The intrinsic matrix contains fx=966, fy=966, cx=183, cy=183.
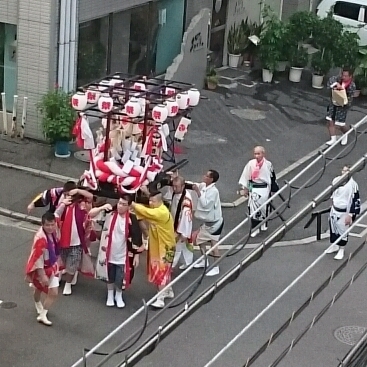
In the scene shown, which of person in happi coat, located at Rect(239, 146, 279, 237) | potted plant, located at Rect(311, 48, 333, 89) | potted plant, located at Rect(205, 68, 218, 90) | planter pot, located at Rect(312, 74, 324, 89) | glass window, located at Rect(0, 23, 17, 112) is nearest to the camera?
person in happi coat, located at Rect(239, 146, 279, 237)

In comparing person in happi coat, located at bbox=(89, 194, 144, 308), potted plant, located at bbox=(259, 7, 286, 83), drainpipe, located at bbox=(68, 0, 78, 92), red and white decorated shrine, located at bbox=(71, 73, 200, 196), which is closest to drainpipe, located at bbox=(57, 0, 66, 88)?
drainpipe, located at bbox=(68, 0, 78, 92)

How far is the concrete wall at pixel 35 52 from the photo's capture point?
1741cm

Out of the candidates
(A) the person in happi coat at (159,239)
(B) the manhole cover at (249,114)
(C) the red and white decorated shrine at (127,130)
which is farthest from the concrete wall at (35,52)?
(A) the person in happi coat at (159,239)

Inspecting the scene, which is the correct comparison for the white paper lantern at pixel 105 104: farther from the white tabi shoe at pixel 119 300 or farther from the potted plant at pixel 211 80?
the potted plant at pixel 211 80

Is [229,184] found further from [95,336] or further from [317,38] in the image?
[317,38]

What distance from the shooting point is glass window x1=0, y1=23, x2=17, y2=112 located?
18266mm

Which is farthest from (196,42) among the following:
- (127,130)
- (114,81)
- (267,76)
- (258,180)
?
(127,130)

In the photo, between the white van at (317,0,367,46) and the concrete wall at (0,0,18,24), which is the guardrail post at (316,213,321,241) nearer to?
the concrete wall at (0,0,18,24)

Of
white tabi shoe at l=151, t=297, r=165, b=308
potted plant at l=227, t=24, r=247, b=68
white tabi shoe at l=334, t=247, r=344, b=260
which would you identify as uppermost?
potted plant at l=227, t=24, r=247, b=68

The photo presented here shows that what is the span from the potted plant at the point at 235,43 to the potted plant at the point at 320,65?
2003 millimetres

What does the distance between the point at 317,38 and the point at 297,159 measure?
5.57m

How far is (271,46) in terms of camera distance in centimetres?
2361

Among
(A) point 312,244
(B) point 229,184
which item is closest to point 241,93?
(B) point 229,184

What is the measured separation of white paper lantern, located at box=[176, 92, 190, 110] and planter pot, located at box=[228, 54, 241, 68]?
11.9 metres
